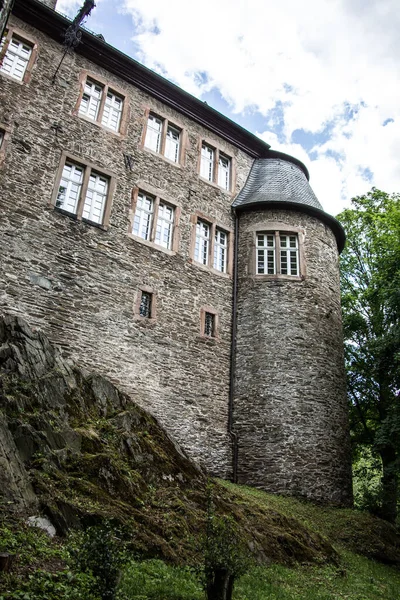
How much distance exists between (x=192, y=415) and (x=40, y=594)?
8726 mm

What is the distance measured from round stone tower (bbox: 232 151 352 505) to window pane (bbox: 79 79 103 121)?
543 centimetres

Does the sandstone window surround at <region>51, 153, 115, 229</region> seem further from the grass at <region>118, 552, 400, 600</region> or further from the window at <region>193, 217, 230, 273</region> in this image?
the grass at <region>118, 552, 400, 600</region>

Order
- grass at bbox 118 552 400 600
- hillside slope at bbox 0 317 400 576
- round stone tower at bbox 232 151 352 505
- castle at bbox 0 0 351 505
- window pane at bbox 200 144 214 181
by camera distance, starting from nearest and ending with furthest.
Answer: grass at bbox 118 552 400 600
hillside slope at bbox 0 317 400 576
castle at bbox 0 0 351 505
round stone tower at bbox 232 151 352 505
window pane at bbox 200 144 214 181

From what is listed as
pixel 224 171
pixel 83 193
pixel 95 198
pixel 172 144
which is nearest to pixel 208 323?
pixel 95 198

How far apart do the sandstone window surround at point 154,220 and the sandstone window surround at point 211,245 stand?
687 millimetres

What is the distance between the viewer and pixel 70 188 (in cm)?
1345

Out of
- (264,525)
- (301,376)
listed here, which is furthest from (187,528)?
(301,376)

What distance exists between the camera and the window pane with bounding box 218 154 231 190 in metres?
17.5

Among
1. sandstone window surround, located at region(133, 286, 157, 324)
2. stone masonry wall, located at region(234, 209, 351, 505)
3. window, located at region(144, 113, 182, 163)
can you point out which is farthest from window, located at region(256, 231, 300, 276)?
sandstone window surround, located at region(133, 286, 157, 324)

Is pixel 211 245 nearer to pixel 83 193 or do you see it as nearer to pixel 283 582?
pixel 83 193

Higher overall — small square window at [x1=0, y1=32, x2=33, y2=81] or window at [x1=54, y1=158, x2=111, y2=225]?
small square window at [x1=0, y1=32, x2=33, y2=81]

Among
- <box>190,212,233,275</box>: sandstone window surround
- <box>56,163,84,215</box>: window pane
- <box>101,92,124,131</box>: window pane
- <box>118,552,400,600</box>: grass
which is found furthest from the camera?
<box>190,212,233,275</box>: sandstone window surround

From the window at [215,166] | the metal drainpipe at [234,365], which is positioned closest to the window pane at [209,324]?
the metal drainpipe at [234,365]

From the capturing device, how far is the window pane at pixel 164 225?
1483 centimetres
